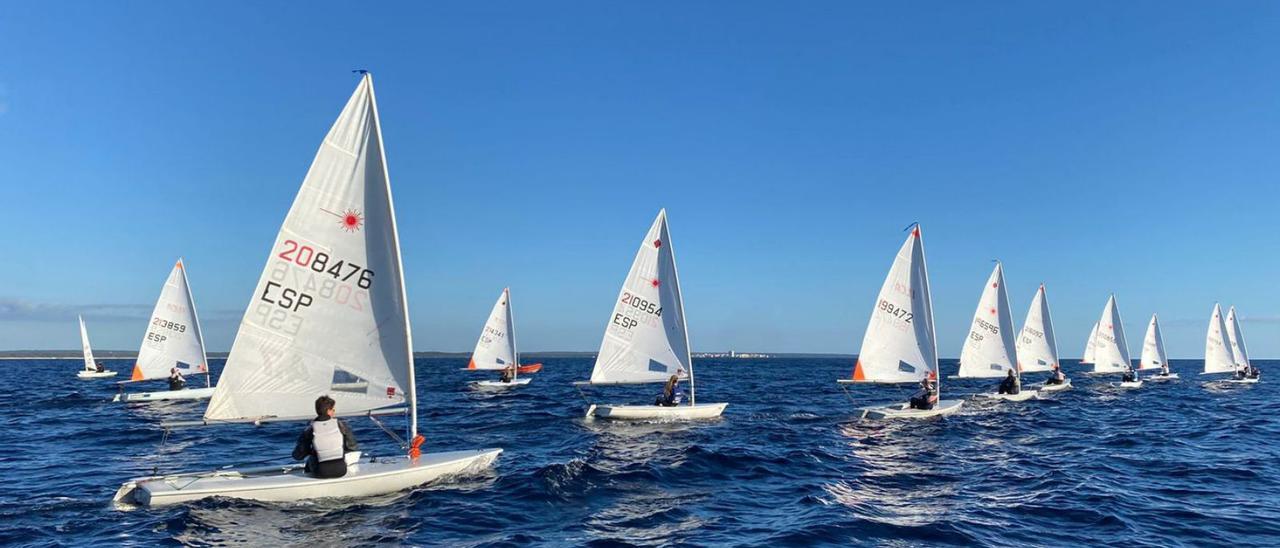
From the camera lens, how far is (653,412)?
25.8 meters

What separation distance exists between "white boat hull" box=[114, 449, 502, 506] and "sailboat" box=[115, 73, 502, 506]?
0.8 inches

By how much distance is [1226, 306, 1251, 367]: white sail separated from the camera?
59.5 metres

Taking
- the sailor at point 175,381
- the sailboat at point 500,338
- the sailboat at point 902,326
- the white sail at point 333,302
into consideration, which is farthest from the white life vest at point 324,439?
the sailboat at point 500,338

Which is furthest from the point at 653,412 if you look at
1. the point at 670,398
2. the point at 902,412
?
the point at 902,412

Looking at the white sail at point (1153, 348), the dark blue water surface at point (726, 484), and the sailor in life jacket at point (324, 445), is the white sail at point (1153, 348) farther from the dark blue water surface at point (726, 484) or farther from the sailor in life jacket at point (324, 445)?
the sailor in life jacket at point (324, 445)

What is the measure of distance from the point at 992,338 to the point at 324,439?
112ft

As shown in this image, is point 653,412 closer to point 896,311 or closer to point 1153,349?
point 896,311

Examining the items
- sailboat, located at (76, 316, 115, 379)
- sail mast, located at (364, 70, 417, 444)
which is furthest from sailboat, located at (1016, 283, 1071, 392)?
sailboat, located at (76, 316, 115, 379)

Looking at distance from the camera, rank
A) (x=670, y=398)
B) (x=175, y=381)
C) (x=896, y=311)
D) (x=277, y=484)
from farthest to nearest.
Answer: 1. (x=175, y=381)
2. (x=896, y=311)
3. (x=670, y=398)
4. (x=277, y=484)

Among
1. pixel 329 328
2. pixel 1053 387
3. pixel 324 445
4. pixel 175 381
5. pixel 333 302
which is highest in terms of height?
pixel 333 302

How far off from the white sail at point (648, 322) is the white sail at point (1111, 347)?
137 ft

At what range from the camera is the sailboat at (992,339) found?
37938 mm

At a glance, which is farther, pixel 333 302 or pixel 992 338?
pixel 992 338

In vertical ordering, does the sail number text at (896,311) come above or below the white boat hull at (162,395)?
above
